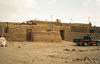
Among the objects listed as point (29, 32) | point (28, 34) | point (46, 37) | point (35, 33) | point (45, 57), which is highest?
point (29, 32)

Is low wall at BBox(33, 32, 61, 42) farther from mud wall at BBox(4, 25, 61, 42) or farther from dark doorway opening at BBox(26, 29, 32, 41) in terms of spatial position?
dark doorway opening at BBox(26, 29, 32, 41)

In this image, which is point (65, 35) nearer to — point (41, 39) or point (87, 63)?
point (41, 39)

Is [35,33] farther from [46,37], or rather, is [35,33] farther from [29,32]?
[29,32]

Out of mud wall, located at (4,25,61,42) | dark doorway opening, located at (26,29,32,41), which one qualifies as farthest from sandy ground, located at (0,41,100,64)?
dark doorway opening, located at (26,29,32,41)

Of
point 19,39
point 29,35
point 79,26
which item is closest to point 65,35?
point 79,26

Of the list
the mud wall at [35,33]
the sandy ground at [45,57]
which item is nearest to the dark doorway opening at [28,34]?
the mud wall at [35,33]

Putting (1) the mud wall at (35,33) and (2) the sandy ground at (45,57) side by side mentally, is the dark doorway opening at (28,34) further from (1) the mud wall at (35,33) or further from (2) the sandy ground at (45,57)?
(2) the sandy ground at (45,57)

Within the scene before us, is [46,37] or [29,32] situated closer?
[46,37]

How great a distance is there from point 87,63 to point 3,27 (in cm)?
1722

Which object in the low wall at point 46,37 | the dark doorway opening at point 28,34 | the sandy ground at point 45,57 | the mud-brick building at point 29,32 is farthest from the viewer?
the dark doorway opening at point 28,34

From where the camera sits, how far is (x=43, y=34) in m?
22.7

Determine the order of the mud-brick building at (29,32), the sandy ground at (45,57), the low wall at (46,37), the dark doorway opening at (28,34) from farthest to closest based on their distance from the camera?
the dark doorway opening at (28,34)
the low wall at (46,37)
the mud-brick building at (29,32)
the sandy ground at (45,57)

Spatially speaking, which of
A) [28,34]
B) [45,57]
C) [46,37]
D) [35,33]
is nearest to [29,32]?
[28,34]

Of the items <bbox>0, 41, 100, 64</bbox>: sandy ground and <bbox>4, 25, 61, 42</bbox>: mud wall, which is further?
<bbox>4, 25, 61, 42</bbox>: mud wall
